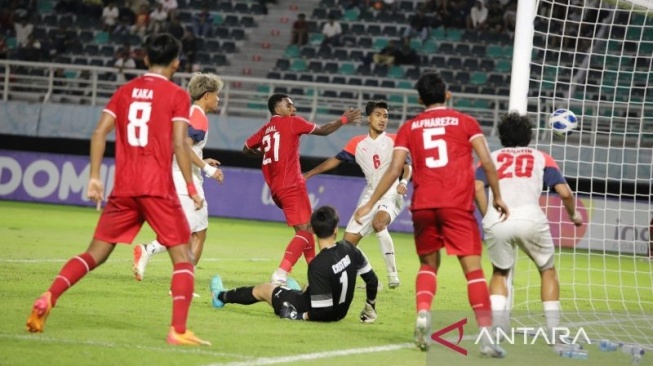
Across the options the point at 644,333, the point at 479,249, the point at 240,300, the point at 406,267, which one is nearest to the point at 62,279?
the point at 240,300

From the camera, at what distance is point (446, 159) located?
7781mm

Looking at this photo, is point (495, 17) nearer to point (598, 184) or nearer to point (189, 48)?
point (598, 184)

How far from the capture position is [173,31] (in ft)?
95.0

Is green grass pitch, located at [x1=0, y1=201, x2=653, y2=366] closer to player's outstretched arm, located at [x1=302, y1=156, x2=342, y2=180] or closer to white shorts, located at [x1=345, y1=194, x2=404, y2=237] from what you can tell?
white shorts, located at [x1=345, y1=194, x2=404, y2=237]

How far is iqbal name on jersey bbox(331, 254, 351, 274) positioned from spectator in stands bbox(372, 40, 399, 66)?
1910cm

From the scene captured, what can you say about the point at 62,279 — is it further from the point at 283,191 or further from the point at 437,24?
the point at 437,24

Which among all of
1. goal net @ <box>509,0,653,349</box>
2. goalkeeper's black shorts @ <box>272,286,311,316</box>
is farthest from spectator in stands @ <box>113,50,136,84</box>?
goalkeeper's black shorts @ <box>272,286,311,316</box>

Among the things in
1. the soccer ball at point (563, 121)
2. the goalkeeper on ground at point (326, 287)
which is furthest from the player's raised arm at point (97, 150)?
the soccer ball at point (563, 121)

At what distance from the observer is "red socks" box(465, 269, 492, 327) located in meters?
7.71

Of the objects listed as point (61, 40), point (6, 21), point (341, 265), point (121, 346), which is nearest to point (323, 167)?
point (341, 265)

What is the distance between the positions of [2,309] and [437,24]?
21089mm

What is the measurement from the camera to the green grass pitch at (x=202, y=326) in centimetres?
717

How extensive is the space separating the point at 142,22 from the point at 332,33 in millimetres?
5541

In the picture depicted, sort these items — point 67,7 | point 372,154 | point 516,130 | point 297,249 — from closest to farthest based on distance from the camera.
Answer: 1. point 516,130
2. point 297,249
3. point 372,154
4. point 67,7
